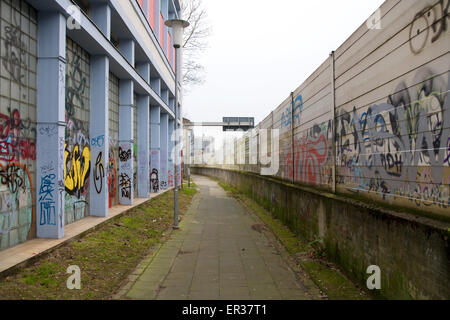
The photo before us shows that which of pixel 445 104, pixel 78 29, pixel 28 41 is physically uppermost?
pixel 78 29

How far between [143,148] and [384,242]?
10.0 metres

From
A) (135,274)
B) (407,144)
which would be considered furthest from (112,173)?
(407,144)

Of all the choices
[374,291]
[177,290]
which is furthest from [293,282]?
[177,290]

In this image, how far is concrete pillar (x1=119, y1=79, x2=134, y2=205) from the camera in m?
10.2

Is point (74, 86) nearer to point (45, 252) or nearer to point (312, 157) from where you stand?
point (45, 252)

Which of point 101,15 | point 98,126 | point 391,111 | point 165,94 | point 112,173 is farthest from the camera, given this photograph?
point 165,94

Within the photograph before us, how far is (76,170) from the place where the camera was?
7289 millimetres

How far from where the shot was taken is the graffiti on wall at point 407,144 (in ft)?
10.2

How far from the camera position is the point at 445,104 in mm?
3025

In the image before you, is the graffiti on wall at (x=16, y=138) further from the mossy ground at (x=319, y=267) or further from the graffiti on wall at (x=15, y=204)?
the mossy ground at (x=319, y=267)

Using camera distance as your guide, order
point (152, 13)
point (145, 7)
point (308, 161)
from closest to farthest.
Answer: point (308, 161) → point (145, 7) → point (152, 13)

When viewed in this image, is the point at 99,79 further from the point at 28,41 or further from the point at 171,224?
the point at 171,224

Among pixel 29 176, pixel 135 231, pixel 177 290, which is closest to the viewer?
pixel 177 290

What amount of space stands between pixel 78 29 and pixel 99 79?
172cm
